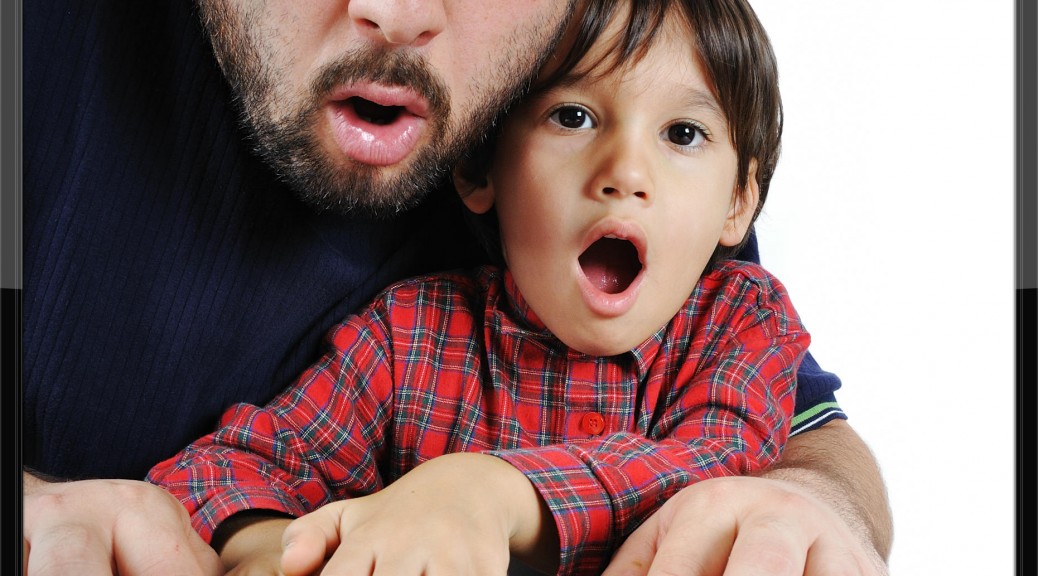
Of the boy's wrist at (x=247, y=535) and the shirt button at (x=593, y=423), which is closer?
the boy's wrist at (x=247, y=535)

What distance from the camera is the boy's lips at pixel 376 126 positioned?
2.26 feet

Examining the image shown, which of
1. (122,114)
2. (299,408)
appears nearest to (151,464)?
(299,408)

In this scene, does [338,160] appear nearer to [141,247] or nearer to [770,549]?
[141,247]

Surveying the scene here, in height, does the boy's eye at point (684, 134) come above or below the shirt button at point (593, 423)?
above

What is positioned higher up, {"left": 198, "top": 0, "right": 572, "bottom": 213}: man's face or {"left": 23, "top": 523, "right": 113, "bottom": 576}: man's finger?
{"left": 198, "top": 0, "right": 572, "bottom": 213}: man's face

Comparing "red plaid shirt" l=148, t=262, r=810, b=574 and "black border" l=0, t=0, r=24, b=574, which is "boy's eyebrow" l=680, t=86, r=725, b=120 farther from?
"black border" l=0, t=0, r=24, b=574

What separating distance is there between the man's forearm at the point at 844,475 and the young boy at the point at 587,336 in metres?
0.03

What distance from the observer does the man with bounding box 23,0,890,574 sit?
0.68 metres

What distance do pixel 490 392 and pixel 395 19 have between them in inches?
11.5

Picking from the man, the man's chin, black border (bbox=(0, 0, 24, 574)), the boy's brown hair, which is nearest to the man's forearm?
the man

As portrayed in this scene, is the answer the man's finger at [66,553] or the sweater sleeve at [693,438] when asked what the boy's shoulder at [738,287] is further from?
the man's finger at [66,553]

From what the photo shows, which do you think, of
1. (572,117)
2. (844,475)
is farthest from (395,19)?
(844,475)

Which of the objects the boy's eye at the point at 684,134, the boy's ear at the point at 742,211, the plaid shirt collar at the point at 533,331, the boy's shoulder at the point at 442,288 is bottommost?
the plaid shirt collar at the point at 533,331

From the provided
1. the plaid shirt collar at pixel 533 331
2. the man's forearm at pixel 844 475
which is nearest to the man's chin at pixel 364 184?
the plaid shirt collar at pixel 533 331
